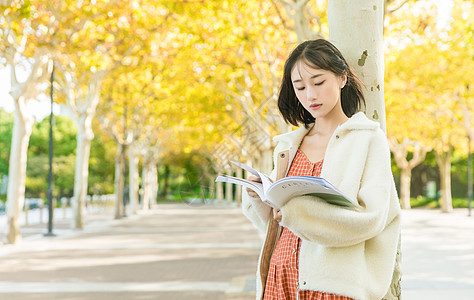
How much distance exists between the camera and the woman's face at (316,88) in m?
2.20

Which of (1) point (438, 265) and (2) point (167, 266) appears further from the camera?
(2) point (167, 266)

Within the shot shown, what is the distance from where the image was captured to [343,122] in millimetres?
2301

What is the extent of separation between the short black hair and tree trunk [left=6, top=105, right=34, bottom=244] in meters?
13.2

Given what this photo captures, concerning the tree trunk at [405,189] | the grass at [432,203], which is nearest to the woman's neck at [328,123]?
the tree trunk at [405,189]

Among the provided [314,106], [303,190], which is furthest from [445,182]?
[303,190]

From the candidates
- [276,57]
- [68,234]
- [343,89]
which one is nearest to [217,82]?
[276,57]

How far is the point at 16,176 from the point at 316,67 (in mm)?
13636

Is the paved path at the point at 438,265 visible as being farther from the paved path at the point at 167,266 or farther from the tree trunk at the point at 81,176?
the tree trunk at the point at 81,176

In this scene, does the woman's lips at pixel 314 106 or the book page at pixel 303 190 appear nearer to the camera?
the book page at pixel 303 190

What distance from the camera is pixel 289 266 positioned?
2.19 meters

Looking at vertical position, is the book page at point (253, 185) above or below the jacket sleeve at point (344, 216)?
above

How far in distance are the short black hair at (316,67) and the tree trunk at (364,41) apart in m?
0.34

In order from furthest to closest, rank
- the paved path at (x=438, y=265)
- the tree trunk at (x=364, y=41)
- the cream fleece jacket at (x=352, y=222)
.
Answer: the paved path at (x=438, y=265) → the tree trunk at (x=364, y=41) → the cream fleece jacket at (x=352, y=222)

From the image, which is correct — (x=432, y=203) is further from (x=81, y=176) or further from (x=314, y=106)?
(x=314, y=106)
